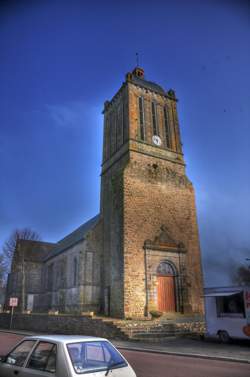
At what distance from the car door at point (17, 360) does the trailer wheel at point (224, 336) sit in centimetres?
Result: 1266

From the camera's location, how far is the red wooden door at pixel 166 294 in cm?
2052

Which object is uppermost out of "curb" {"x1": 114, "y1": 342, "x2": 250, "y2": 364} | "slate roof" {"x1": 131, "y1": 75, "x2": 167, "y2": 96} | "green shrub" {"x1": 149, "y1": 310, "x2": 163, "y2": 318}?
"slate roof" {"x1": 131, "y1": 75, "x2": 167, "y2": 96}

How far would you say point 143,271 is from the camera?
20.3m

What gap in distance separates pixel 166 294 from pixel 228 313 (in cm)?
666

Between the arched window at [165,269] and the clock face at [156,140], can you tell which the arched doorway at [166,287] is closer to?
the arched window at [165,269]

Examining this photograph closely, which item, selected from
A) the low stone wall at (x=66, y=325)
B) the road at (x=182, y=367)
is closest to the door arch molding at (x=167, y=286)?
the low stone wall at (x=66, y=325)

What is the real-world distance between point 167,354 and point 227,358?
231cm

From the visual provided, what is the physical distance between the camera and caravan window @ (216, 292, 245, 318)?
1434 cm

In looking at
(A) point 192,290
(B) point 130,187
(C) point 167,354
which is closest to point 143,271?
(A) point 192,290

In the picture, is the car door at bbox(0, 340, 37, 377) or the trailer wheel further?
the trailer wheel

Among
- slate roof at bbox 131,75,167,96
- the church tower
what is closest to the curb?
the church tower

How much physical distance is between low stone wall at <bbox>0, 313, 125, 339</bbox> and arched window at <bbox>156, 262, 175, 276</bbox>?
6.13 metres

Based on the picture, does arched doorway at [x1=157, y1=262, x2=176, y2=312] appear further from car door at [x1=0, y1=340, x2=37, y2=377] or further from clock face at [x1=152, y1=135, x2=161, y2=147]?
car door at [x1=0, y1=340, x2=37, y2=377]

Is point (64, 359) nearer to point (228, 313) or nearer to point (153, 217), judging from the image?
point (228, 313)
